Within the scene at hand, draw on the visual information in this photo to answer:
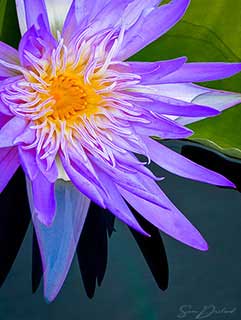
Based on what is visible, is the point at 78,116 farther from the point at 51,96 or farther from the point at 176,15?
the point at 176,15

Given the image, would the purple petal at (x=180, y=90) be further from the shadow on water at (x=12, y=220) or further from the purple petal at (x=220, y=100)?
the shadow on water at (x=12, y=220)

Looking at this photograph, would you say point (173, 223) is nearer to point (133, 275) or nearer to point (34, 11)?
point (133, 275)

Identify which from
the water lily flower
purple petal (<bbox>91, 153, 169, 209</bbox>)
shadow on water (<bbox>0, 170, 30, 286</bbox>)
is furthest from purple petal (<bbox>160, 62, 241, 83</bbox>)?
shadow on water (<bbox>0, 170, 30, 286</bbox>)

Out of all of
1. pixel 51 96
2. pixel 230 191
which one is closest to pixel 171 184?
pixel 230 191

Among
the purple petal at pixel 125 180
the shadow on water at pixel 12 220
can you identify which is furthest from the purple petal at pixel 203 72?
the shadow on water at pixel 12 220

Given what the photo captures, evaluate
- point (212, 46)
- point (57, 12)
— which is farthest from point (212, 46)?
point (57, 12)

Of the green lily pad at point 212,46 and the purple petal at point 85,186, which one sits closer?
the purple petal at point 85,186
